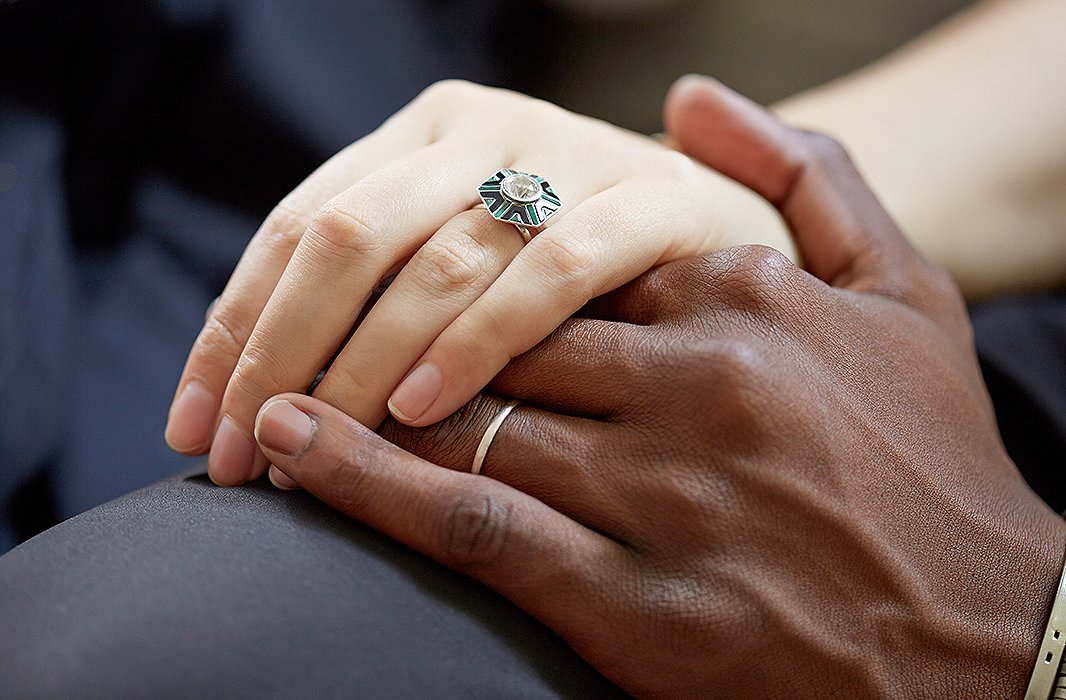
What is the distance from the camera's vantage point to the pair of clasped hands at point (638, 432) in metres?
0.53

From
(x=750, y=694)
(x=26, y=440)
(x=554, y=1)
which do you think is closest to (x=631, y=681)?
(x=750, y=694)

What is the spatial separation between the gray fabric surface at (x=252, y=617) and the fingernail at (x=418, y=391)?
0.08 m

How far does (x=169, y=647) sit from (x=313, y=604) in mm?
75

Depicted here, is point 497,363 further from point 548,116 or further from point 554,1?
point 554,1

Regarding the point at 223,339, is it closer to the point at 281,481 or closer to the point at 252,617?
the point at 281,481

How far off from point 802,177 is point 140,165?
0.76 meters

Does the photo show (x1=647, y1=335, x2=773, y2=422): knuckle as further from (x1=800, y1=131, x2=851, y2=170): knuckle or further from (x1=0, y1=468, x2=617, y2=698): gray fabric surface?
(x1=800, y1=131, x2=851, y2=170): knuckle

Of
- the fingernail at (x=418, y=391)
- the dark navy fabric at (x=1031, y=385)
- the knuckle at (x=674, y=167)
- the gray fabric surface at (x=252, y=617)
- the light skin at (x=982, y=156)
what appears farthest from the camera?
the light skin at (x=982, y=156)

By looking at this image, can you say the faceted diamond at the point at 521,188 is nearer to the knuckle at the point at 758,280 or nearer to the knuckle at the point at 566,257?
the knuckle at the point at 566,257

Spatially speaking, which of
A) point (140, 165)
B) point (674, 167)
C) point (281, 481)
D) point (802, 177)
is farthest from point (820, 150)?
point (140, 165)

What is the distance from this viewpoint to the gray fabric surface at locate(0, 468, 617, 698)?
457 mm

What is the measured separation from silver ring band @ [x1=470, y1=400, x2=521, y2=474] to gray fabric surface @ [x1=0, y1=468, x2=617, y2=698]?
0.07 meters

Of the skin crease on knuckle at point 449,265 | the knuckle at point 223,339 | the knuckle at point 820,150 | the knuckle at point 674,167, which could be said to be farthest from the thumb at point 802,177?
the knuckle at point 223,339

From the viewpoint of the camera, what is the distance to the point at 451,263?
0.59m
